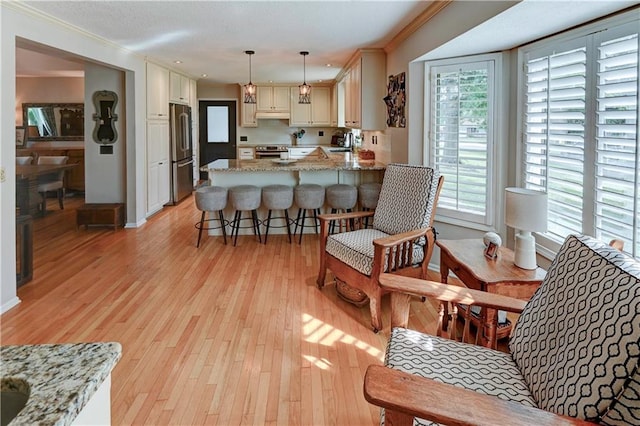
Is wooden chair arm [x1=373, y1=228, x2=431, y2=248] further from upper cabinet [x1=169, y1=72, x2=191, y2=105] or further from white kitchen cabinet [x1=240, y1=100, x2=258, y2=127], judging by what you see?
white kitchen cabinet [x1=240, y1=100, x2=258, y2=127]

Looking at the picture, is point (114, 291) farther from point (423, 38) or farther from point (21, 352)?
point (423, 38)

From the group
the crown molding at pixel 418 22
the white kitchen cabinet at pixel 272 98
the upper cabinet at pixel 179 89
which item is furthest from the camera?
the white kitchen cabinet at pixel 272 98

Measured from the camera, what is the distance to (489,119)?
139 inches

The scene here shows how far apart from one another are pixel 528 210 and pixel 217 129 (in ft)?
27.3

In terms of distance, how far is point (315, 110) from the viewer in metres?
9.34

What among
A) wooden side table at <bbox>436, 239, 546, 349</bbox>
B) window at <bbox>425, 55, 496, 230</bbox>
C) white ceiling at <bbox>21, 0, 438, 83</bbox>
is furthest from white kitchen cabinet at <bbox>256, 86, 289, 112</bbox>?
wooden side table at <bbox>436, 239, 546, 349</bbox>

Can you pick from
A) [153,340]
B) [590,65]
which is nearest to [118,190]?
[153,340]

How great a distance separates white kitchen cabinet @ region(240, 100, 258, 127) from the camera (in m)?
9.23

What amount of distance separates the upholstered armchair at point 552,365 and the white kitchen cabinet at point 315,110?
26.6ft

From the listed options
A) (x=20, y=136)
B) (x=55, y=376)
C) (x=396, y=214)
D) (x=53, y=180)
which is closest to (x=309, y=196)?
(x=396, y=214)

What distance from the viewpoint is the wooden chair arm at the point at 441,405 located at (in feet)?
3.39

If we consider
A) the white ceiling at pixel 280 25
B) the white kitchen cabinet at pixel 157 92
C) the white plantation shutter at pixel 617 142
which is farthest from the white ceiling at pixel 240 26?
the white plantation shutter at pixel 617 142

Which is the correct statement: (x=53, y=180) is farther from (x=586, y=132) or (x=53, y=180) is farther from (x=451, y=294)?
(x=586, y=132)

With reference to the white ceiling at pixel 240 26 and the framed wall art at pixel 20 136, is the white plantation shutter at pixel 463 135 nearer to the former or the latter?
the white ceiling at pixel 240 26
